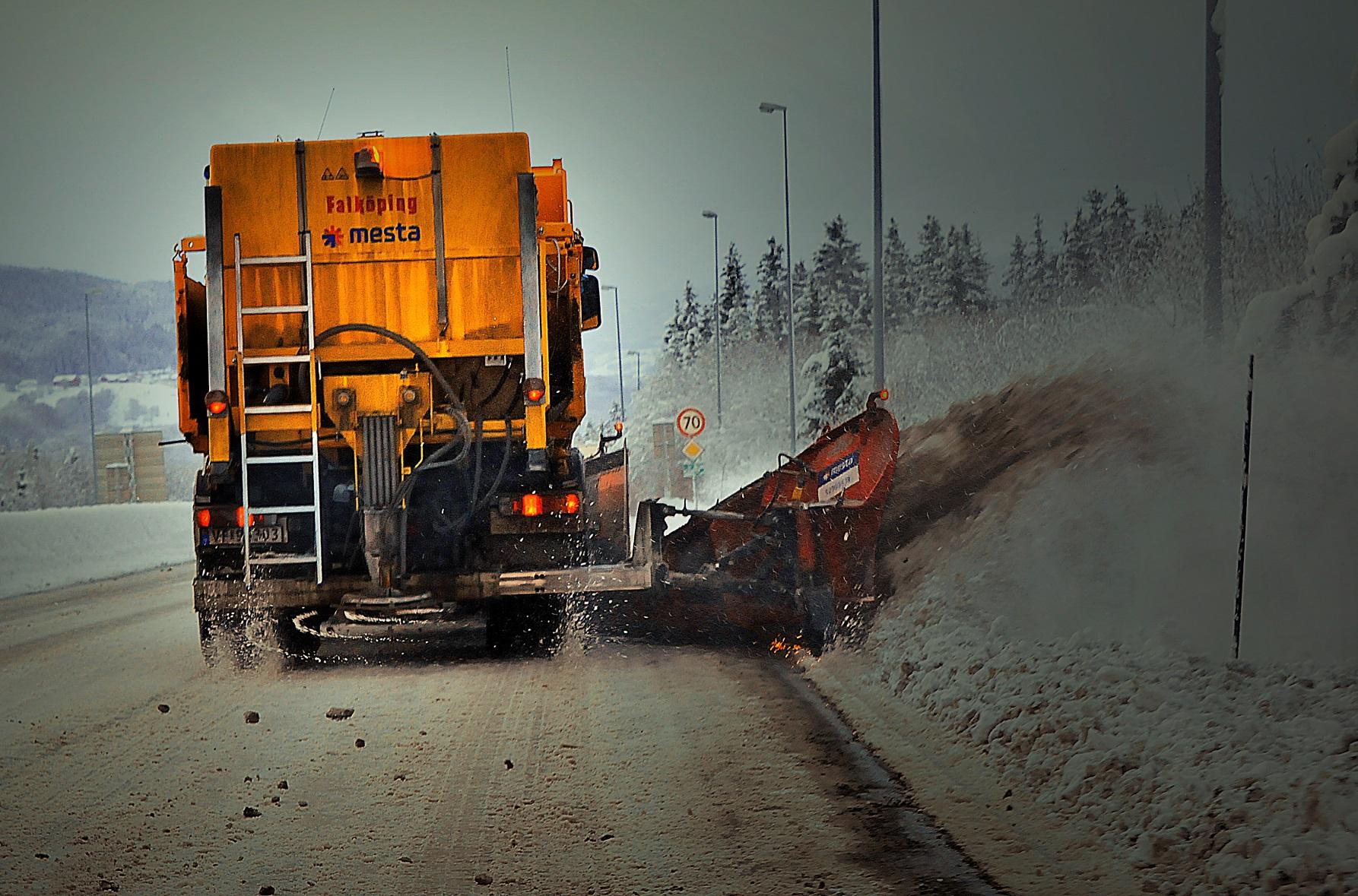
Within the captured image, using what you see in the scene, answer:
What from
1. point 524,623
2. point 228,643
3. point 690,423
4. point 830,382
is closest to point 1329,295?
point 524,623

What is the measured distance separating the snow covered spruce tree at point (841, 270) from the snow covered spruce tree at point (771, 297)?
4963 mm

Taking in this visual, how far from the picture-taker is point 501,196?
888cm

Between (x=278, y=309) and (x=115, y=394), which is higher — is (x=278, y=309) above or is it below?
below

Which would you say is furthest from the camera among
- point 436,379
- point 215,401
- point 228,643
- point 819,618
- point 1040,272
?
point 1040,272

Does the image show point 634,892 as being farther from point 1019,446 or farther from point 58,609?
point 58,609

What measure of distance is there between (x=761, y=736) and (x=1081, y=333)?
66.3 ft

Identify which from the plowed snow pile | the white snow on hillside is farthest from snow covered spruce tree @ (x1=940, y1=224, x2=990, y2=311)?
the white snow on hillside

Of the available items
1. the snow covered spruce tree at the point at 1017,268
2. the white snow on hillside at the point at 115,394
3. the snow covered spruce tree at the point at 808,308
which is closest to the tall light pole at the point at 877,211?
the snow covered spruce tree at the point at 1017,268

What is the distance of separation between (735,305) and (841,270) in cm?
1535

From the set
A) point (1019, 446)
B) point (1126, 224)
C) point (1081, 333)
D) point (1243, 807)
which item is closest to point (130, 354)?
point (1126, 224)

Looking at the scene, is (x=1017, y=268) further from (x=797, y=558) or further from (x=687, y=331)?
(x=797, y=558)

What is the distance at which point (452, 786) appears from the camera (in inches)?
224

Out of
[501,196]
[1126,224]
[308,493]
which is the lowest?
[308,493]

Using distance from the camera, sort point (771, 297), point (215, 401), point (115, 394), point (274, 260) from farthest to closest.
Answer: point (115, 394), point (771, 297), point (274, 260), point (215, 401)
